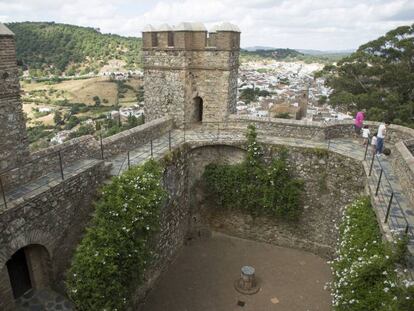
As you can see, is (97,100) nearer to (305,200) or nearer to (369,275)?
(305,200)

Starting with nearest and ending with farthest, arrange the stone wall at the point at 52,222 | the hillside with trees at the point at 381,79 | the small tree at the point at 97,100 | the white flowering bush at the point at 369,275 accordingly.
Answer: the white flowering bush at the point at 369,275
the stone wall at the point at 52,222
the hillside with trees at the point at 381,79
the small tree at the point at 97,100

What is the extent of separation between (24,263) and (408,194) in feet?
27.0

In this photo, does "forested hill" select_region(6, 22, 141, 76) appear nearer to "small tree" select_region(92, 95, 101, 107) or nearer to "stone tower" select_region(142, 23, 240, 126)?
"small tree" select_region(92, 95, 101, 107)

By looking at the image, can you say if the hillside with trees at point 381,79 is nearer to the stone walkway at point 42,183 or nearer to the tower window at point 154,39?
the tower window at point 154,39

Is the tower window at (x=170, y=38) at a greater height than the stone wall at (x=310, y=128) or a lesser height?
greater

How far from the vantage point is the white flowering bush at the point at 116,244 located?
6363mm

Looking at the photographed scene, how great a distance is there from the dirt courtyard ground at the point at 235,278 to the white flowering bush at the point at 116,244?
7.22 feet

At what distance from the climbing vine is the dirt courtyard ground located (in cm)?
131

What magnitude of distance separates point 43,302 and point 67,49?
6875 centimetres

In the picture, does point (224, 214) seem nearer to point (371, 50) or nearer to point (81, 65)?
point (371, 50)

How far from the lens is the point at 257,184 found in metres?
10.8

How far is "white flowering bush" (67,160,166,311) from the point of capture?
6.36 meters

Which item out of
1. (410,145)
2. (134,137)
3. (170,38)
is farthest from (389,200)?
(170,38)

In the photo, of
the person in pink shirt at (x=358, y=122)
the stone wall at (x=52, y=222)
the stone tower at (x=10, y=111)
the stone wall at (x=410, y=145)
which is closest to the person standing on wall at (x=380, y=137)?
the stone wall at (x=410, y=145)
